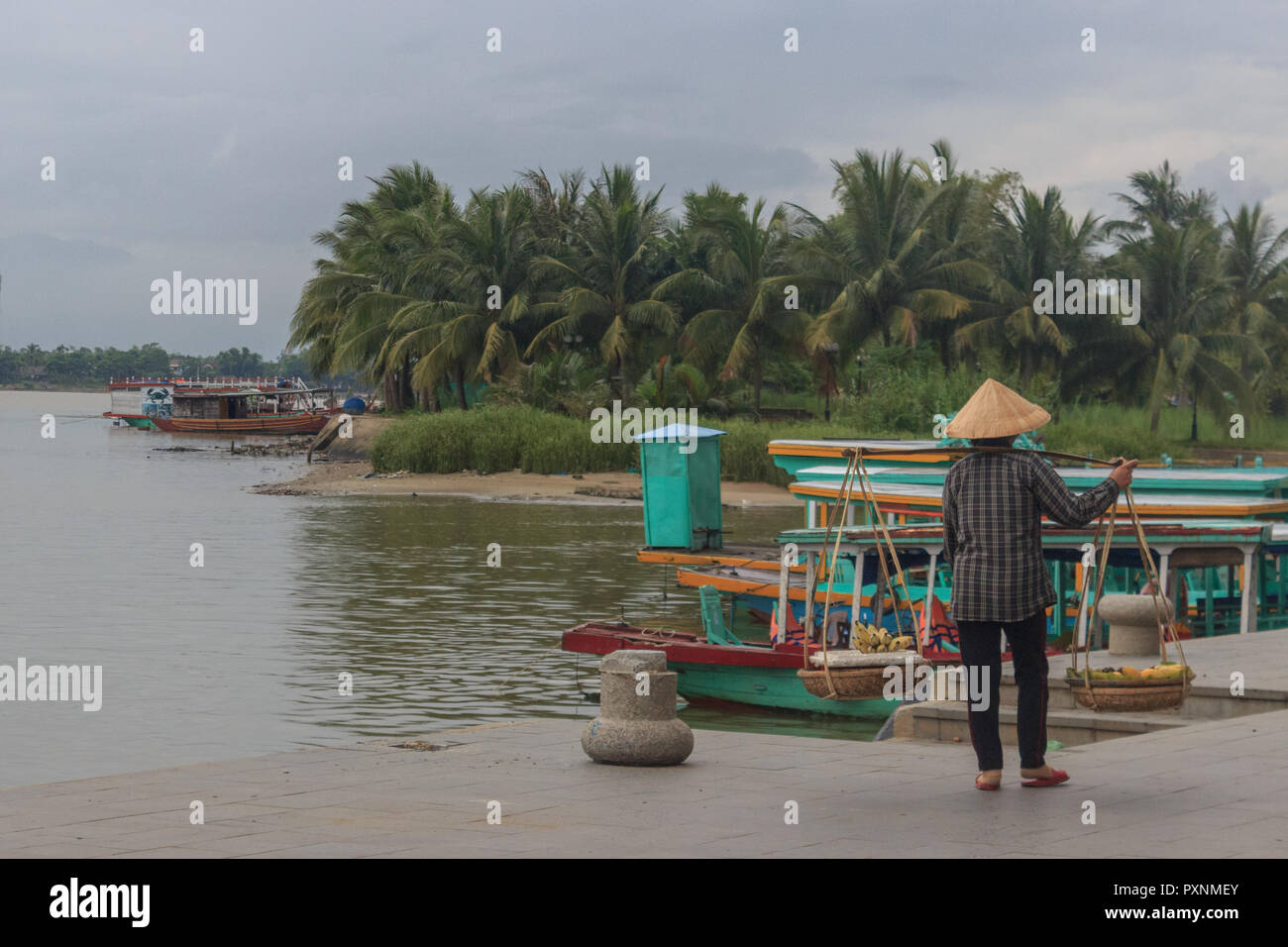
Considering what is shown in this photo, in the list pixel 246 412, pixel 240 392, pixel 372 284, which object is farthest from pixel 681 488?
pixel 246 412

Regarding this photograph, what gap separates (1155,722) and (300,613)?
15.6 meters

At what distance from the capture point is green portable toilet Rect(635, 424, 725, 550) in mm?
25344

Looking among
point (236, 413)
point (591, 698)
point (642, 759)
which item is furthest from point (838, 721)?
point (236, 413)

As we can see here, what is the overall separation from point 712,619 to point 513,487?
3208 centimetres

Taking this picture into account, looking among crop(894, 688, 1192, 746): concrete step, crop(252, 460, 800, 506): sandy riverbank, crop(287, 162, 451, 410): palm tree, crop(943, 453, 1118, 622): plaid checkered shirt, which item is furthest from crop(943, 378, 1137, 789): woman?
crop(287, 162, 451, 410): palm tree

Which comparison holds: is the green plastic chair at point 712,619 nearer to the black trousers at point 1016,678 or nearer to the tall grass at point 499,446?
the black trousers at point 1016,678

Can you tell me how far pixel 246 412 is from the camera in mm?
98375

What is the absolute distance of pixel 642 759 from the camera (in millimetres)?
9258

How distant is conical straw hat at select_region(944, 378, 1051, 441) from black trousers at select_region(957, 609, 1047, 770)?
0.97m

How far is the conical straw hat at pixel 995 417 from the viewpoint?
8.12m

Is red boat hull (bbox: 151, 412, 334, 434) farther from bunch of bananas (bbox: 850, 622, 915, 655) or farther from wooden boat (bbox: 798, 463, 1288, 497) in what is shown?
bunch of bananas (bbox: 850, 622, 915, 655)

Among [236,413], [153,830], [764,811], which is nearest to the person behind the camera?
[153,830]

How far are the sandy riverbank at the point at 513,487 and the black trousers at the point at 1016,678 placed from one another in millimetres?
36388

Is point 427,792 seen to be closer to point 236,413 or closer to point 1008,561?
point 1008,561
